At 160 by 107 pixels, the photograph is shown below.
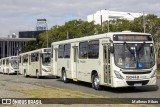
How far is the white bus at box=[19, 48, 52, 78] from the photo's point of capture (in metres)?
36.2

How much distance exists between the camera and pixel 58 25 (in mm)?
86438

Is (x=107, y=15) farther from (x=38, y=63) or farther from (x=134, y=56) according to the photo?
(x=134, y=56)

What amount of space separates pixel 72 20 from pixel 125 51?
64.3 m

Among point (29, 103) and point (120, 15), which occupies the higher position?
point (120, 15)

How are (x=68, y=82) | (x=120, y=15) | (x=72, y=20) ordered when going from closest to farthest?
(x=68, y=82) < (x=72, y=20) < (x=120, y=15)

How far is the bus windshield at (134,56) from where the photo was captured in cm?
1909

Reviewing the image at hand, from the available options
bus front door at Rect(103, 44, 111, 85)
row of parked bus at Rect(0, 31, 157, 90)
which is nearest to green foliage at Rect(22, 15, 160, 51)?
row of parked bus at Rect(0, 31, 157, 90)

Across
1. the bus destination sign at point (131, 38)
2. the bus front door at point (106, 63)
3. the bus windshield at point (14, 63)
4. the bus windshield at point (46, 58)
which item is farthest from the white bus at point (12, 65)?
the bus destination sign at point (131, 38)

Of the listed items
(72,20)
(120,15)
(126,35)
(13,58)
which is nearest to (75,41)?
(126,35)

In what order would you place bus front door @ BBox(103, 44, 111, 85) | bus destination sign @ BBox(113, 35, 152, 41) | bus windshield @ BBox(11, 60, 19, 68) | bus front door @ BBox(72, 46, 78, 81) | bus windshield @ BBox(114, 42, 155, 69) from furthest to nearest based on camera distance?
bus windshield @ BBox(11, 60, 19, 68)
bus front door @ BBox(72, 46, 78, 81)
bus front door @ BBox(103, 44, 111, 85)
bus destination sign @ BBox(113, 35, 152, 41)
bus windshield @ BBox(114, 42, 155, 69)

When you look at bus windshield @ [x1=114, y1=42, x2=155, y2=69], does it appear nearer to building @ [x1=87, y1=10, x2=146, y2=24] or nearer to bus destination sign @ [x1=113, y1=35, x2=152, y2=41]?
bus destination sign @ [x1=113, y1=35, x2=152, y2=41]

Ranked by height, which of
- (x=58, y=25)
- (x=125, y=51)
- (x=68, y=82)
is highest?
(x=58, y=25)

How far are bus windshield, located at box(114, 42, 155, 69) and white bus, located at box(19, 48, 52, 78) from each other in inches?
687

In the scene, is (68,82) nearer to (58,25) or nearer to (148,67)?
(148,67)
